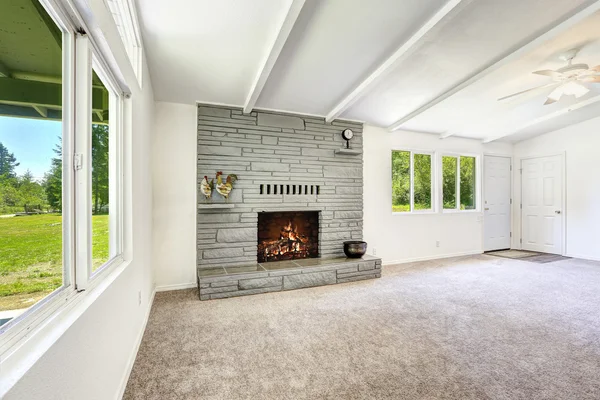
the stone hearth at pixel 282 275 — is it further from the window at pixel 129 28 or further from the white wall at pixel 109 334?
the window at pixel 129 28

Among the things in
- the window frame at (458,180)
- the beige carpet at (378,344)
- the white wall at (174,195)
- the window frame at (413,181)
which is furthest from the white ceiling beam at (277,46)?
the window frame at (458,180)

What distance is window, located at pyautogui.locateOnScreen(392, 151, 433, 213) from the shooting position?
5.12 metres

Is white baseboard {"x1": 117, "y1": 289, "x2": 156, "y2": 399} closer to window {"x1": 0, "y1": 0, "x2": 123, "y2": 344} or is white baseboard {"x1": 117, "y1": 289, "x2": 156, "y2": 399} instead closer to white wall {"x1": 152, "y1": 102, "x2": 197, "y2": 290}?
window {"x1": 0, "y1": 0, "x2": 123, "y2": 344}

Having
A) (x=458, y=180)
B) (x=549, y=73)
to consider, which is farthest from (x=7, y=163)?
(x=458, y=180)

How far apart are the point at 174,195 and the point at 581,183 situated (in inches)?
282

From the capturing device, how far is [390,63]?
9.53 ft

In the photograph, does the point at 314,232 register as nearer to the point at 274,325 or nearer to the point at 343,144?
the point at 343,144

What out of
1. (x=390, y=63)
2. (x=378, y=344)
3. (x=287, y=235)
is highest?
(x=390, y=63)

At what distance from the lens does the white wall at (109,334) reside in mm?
840

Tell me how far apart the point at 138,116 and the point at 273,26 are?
1.38 metres

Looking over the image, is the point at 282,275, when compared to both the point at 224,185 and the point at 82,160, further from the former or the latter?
the point at 82,160

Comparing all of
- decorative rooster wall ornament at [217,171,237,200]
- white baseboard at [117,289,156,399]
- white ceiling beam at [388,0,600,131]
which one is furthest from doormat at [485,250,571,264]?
white baseboard at [117,289,156,399]

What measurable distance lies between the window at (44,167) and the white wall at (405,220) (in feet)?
13.2

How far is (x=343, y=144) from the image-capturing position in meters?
4.51
